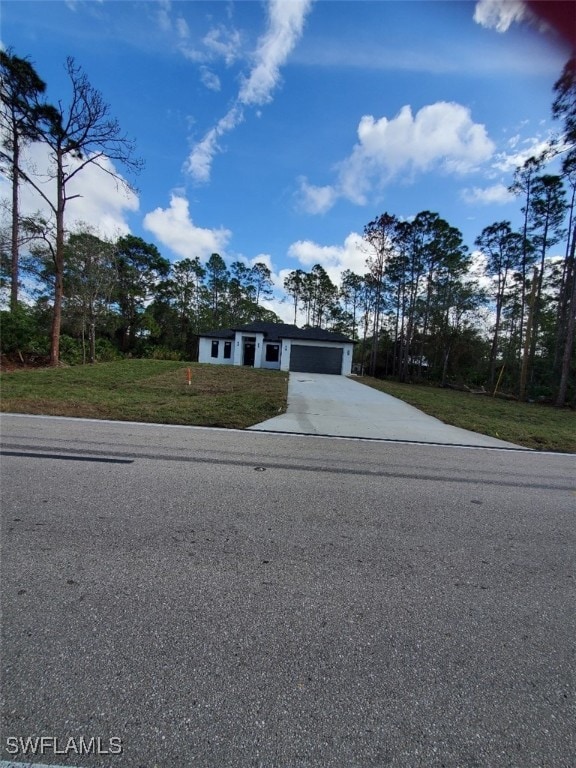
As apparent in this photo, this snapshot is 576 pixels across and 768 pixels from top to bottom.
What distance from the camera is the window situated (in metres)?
29.3

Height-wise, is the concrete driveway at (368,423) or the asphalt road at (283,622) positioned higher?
the concrete driveway at (368,423)

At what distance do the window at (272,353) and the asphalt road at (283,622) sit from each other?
83.5ft

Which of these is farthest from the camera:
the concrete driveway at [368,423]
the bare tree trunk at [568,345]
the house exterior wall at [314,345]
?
the house exterior wall at [314,345]

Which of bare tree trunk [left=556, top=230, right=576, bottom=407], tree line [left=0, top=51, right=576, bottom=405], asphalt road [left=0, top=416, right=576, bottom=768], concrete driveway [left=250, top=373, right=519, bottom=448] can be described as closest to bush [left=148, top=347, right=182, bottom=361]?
tree line [left=0, top=51, right=576, bottom=405]

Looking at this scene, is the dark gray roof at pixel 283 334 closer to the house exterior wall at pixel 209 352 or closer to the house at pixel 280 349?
the house at pixel 280 349

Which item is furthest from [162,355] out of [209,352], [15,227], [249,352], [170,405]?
[170,405]

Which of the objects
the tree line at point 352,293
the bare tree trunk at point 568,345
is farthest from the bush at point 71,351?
the bare tree trunk at point 568,345

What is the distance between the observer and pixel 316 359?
26.6m

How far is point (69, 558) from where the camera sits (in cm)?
243

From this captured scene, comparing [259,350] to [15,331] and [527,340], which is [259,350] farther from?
→ [527,340]

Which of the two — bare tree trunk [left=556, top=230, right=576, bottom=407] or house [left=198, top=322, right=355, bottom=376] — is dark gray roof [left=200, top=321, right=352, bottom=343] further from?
bare tree trunk [left=556, top=230, right=576, bottom=407]

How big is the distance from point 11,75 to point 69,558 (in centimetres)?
2263

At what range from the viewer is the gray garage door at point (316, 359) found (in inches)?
1046

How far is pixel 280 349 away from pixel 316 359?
10.3 feet
